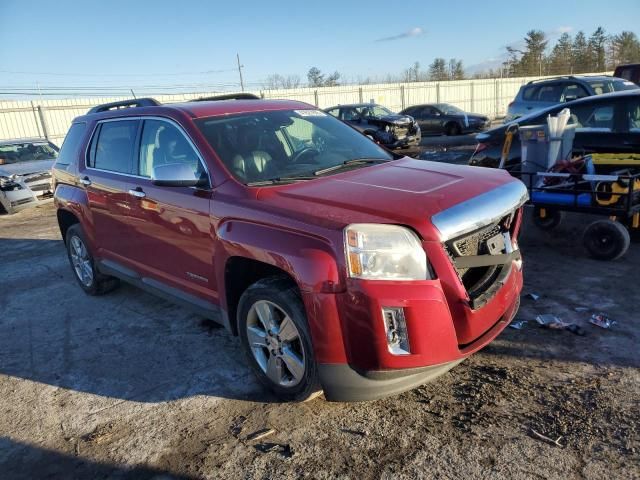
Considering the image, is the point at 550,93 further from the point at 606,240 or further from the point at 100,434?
the point at 100,434

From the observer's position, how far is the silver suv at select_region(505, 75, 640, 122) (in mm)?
10758

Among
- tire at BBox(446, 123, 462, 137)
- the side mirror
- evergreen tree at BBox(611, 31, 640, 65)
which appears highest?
evergreen tree at BBox(611, 31, 640, 65)

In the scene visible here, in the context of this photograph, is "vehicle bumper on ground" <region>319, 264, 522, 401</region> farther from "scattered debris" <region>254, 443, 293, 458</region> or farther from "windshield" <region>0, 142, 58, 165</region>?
"windshield" <region>0, 142, 58, 165</region>

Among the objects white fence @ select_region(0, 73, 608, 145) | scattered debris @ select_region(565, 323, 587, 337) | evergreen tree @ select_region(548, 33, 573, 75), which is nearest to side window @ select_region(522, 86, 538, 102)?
scattered debris @ select_region(565, 323, 587, 337)

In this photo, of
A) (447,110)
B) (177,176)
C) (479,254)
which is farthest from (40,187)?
(447,110)

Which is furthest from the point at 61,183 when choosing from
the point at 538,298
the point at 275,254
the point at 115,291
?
the point at 538,298

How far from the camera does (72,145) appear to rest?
5395mm

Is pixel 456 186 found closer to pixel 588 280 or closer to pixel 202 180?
pixel 202 180

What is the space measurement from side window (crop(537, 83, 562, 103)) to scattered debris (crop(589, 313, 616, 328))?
8.55 m

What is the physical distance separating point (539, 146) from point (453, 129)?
15244mm

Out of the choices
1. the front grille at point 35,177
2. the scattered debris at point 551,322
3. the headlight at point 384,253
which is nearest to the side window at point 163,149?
the headlight at point 384,253

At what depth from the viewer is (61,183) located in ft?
18.2

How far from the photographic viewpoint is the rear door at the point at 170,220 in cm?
349

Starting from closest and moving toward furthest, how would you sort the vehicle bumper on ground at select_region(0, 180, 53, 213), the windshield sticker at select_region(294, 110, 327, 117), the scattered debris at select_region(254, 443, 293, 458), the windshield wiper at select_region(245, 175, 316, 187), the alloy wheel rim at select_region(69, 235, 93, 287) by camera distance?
1. the scattered debris at select_region(254, 443, 293, 458)
2. the windshield wiper at select_region(245, 175, 316, 187)
3. the windshield sticker at select_region(294, 110, 327, 117)
4. the alloy wheel rim at select_region(69, 235, 93, 287)
5. the vehicle bumper on ground at select_region(0, 180, 53, 213)
